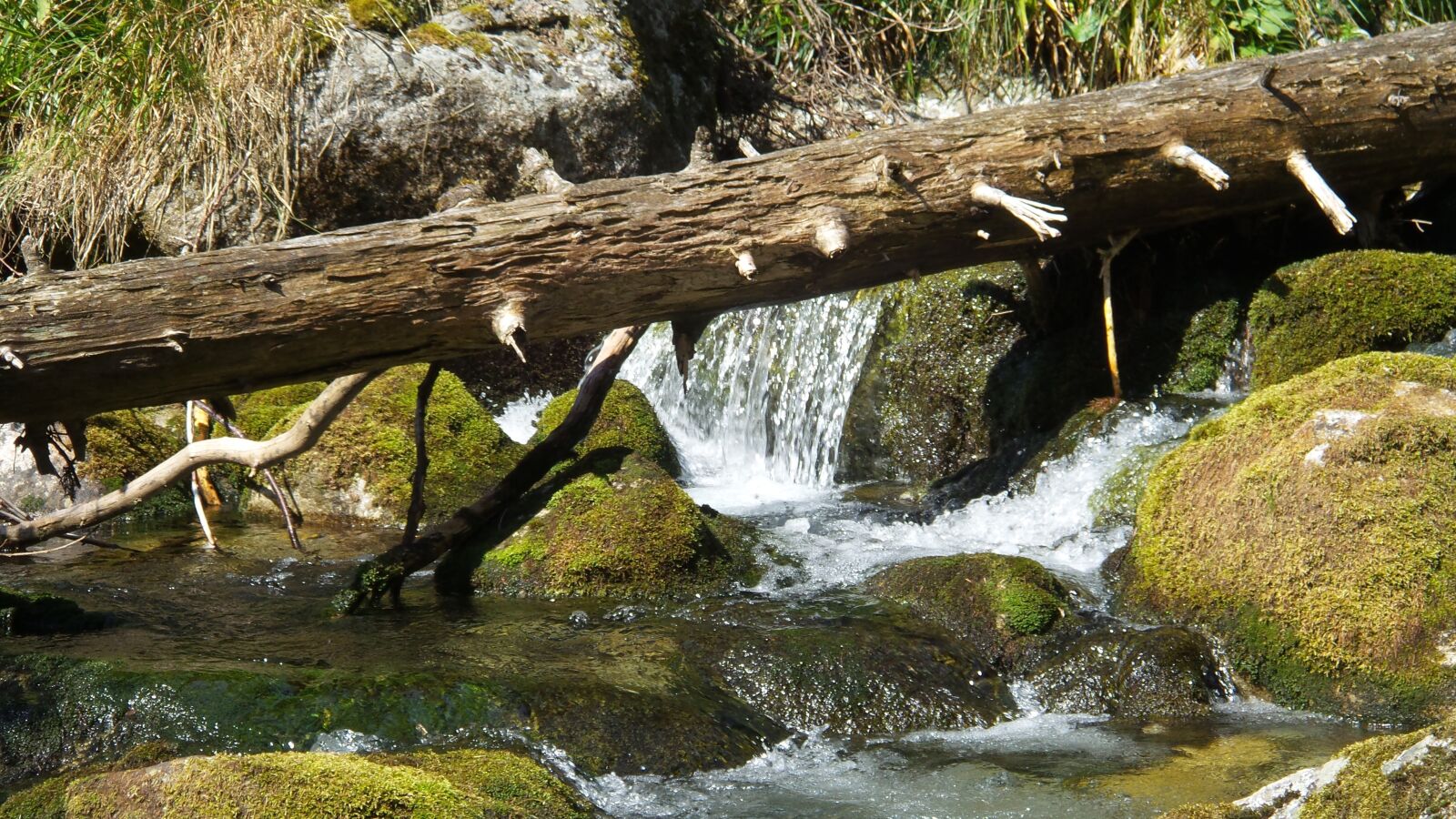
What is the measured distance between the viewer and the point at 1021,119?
593 centimetres

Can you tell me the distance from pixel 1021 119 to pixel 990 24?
5203mm

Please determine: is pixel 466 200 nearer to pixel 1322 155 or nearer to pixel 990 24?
pixel 1322 155

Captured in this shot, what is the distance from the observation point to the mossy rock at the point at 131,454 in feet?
27.1

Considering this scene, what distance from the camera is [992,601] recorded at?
545 cm

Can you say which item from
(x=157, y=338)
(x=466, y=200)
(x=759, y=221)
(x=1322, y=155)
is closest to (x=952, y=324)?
(x=1322, y=155)

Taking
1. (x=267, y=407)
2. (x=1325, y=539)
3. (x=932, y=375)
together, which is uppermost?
(x=932, y=375)

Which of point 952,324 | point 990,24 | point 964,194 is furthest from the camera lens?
point 990,24

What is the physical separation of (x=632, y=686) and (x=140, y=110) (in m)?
6.24

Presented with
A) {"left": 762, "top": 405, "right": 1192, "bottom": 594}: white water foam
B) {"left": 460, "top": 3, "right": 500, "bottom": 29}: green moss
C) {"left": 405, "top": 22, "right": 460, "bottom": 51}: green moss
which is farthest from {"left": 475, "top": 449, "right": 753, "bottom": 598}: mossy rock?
{"left": 460, "top": 3, "right": 500, "bottom": 29}: green moss

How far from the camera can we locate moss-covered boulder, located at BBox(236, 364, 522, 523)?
7746mm

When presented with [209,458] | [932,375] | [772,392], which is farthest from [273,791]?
[772,392]

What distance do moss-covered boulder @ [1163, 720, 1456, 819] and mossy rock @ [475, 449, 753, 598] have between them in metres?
3.96

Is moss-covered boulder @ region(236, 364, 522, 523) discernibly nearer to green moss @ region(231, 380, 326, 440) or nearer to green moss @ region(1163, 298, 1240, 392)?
green moss @ region(231, 380, 326, 440)

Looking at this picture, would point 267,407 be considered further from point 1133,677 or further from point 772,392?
point 1133,677
